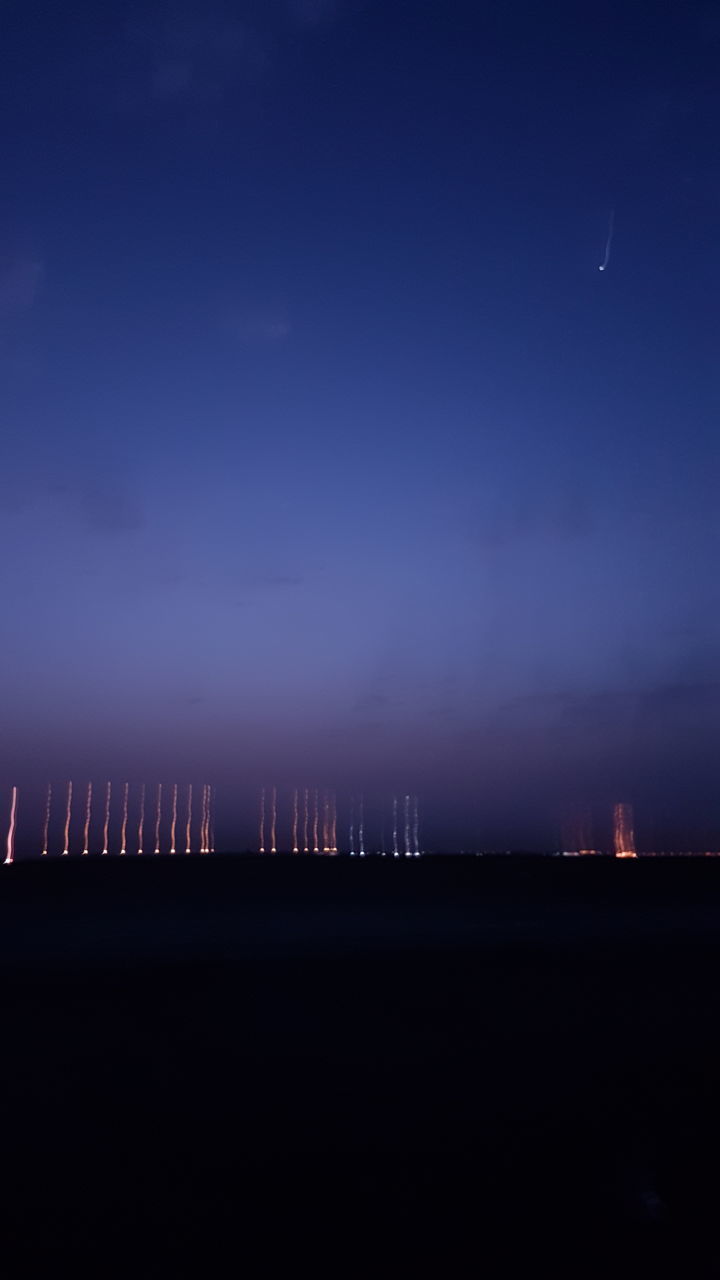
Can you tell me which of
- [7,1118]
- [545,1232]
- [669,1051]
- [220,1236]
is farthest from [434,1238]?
[669,1051]

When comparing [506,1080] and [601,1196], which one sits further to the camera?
[506,1080]

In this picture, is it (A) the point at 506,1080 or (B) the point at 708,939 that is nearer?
(A) the point at 506,1080

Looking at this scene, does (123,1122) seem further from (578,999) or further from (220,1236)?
(578,999)

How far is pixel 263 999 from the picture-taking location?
18266 millimetres

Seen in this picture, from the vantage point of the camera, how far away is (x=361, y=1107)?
1162 centimetres

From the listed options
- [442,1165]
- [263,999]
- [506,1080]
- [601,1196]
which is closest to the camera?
[601,1196]

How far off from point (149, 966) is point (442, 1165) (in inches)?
555

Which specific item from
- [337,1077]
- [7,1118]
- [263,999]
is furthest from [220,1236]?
[263,999]

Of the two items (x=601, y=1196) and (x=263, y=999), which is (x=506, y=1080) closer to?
(x=601, y=1196)

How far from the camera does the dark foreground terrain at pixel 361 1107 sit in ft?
26.3

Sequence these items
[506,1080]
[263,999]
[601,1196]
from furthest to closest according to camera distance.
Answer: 1. [263,999]
2. [506,1080]
3. [601,1196]

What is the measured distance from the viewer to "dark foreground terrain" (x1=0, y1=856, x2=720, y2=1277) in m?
8.01

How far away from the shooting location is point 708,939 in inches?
1141

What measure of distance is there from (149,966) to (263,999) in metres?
5.29
